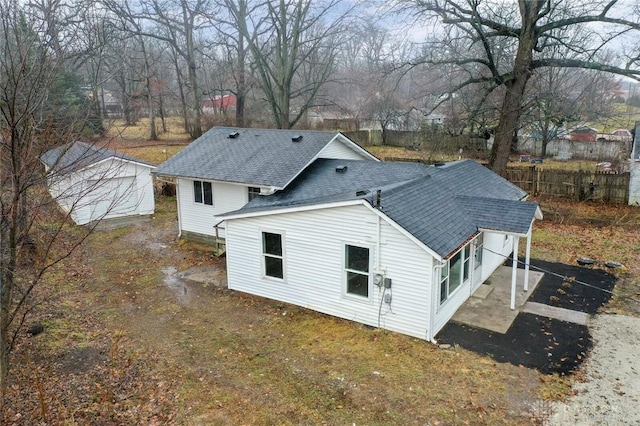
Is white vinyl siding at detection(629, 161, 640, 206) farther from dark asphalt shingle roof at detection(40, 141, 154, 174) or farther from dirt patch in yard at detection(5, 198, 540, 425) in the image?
dark asphalt shingle roof at detection(40, 141, 154, 174)

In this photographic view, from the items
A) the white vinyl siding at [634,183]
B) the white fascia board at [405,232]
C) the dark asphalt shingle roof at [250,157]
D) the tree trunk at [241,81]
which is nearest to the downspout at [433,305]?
the white fascia board at [405,232]

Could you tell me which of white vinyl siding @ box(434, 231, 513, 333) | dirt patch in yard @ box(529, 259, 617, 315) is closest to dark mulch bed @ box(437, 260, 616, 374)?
dirt patch in yard @ box(529, 259, 617, 315)

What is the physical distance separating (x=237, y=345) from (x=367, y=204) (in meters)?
4.24

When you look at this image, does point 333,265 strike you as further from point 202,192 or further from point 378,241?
point 202,192

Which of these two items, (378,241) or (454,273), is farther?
(454,273)

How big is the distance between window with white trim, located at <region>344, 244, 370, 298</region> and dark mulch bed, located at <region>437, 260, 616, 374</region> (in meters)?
2.06

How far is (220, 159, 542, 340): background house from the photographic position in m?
10.3

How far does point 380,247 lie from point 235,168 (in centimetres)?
810

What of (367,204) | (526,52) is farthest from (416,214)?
(526,52)

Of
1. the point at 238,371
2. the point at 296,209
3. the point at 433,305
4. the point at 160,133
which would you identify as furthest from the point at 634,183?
the point at 160,133

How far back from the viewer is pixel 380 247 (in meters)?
10.6

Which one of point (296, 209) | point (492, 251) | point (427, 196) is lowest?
point (492, 251)

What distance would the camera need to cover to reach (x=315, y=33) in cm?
3506

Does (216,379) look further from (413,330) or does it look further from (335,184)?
(335,184)
